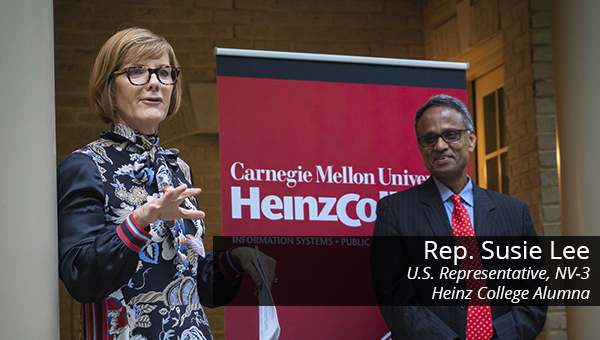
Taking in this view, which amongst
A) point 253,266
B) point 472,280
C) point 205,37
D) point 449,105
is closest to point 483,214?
point 472,280

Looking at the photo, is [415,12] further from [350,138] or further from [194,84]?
[350,138]

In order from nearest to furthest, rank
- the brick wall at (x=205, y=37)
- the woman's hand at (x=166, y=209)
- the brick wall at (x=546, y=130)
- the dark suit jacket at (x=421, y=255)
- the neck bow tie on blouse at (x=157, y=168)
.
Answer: the woman's hand at (x=166, y=209) → the neck bow tie on blouse at (x=157, y=168) → the dark suit jacket at (x=421, y=255) → the brick wall at (x=546, y=130) → the brick wall at (x=205, y=37)

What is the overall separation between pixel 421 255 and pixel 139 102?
1359 mm

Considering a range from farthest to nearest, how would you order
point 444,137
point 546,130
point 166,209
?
1. point 546,130
2. point 444,137
3. point 166,209

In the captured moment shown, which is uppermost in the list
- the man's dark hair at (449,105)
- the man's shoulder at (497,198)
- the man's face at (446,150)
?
the man's dark hair at (449,105)

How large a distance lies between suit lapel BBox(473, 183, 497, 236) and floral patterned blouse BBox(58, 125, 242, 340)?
4.53 feet

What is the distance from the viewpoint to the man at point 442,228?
3.46m

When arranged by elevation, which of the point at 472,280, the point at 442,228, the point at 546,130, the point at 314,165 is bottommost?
the point at 472,280

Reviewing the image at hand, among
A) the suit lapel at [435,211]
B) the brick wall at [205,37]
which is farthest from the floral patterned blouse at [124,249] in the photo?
the brick wall at [205,37]

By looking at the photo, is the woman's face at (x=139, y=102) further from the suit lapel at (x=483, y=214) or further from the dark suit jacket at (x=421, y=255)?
the suit lapel at (x=483, y=214)

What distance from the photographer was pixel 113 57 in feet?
8.84

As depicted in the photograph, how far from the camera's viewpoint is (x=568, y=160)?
4.36 m

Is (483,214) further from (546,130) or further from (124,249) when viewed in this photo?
(546,130)

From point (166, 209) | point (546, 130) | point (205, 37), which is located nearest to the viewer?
point (166, 209)
